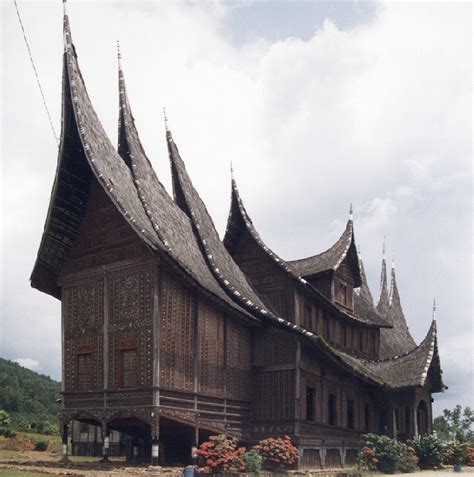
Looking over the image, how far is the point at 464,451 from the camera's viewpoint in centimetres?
3209

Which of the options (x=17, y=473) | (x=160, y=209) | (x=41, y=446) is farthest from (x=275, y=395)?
(x=41, y=446)

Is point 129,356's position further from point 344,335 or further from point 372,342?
point 372,342

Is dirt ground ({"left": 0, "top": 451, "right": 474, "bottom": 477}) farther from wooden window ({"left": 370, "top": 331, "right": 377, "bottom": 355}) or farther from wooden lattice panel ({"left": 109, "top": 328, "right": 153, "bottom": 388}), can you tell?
wooden window ({"left": 370, "top": 331, "right": 377, "bottom": 355})

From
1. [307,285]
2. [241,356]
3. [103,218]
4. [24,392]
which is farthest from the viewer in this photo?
[24,392]

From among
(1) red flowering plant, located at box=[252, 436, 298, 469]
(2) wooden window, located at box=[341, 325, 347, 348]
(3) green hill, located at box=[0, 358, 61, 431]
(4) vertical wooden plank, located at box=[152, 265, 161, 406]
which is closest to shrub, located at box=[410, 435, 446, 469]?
(2) wooden window, located at box=[341, 325, 347, 348]

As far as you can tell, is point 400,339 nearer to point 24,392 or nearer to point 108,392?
point 108,392

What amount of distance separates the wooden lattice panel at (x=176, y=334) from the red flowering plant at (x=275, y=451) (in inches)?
125

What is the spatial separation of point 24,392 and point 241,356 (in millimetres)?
59528

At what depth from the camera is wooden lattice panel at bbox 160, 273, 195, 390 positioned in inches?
850

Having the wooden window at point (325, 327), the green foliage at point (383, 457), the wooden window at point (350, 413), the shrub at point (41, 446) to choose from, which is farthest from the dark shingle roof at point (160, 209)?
the shrub at point (41, 446)

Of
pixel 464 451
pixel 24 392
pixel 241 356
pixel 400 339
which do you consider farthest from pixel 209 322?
pixel 24 392

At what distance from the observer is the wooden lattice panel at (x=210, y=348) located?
23328mm

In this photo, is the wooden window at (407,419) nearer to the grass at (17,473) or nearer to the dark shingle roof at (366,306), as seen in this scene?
the dark shingle roof at (366,306)

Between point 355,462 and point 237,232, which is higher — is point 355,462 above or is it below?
below
